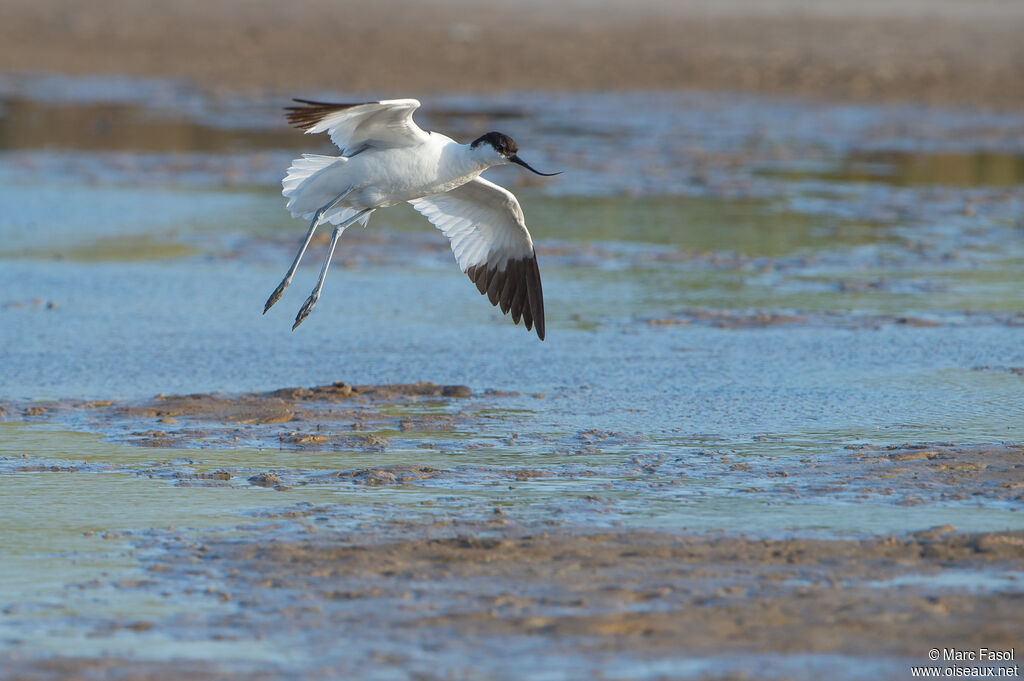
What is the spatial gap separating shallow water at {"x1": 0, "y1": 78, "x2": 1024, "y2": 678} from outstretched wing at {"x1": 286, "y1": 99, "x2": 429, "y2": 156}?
1371mm

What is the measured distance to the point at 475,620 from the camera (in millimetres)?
5070

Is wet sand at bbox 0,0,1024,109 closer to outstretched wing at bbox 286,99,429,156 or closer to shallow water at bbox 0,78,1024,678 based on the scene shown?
shallow water at bbox 0,78,1024,678

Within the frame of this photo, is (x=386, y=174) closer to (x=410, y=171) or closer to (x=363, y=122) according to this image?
(x=410, y=171)

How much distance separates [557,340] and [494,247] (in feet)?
3.37

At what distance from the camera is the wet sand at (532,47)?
80.6 feet

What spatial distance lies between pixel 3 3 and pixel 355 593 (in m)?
29.4

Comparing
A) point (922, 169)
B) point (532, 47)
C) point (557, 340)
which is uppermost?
point (532, 47)

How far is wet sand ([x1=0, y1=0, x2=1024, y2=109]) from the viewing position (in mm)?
24562

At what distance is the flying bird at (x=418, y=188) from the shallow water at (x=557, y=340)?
57 centimetres

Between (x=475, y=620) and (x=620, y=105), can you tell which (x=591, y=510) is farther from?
(x=620, y=105)

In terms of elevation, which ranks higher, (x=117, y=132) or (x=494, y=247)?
(x=117, y=132)

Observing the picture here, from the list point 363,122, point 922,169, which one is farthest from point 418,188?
point 922,169

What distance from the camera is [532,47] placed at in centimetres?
2756

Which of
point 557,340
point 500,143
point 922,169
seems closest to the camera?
point 500,143
